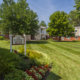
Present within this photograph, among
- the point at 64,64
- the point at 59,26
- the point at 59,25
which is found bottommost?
the point at 64,64

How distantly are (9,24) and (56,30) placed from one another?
42.9 ft

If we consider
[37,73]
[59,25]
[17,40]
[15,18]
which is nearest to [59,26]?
[59,25]

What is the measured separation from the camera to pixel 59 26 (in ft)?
80.2

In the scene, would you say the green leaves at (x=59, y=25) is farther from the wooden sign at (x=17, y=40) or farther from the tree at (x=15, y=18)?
the wooden sign at (x=17, y=40)

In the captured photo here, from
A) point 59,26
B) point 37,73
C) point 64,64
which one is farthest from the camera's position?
point 59,26

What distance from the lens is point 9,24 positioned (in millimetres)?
16656

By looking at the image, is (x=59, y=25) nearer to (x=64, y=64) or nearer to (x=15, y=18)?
(x=15, y=18)

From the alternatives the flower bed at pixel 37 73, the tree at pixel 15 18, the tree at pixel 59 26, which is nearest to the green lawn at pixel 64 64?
the flower bed at pixel 37 73

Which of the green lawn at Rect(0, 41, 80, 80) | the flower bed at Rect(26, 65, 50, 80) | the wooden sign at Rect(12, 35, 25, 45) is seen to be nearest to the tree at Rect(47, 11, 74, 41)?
the green lawn at Rect(0, 41, 80, 80)

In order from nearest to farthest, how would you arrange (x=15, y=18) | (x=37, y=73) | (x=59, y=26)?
→ 1. (x=37, y=73)
2. (x=15, y=18)
3. (x=59, y=26)

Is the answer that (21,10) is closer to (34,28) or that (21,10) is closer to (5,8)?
(5,8)

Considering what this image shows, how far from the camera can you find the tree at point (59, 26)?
23703 millimetres

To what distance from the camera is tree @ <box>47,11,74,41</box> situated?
23703 millimetres

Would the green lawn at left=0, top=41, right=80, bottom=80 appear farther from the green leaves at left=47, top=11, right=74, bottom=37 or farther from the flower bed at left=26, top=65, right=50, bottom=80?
the green leaves at left=47, top=11, right=74, bottom=37
